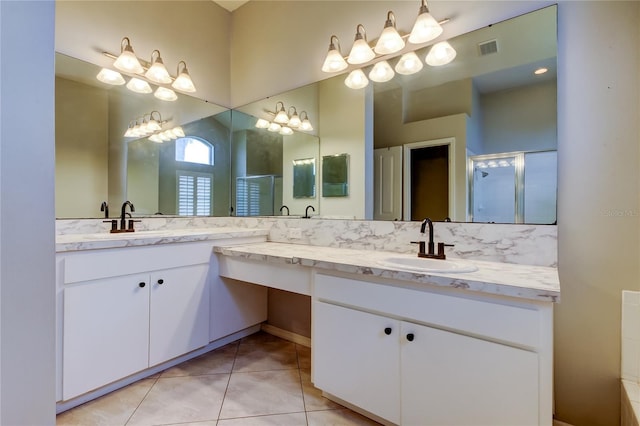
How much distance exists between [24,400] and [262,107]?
254cm

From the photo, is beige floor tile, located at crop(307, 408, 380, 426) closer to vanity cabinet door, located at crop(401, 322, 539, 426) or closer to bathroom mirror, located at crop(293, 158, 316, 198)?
vanity cabinet door, located at crop(401, 322, 539, 426)

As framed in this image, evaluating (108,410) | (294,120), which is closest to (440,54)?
(294,120)

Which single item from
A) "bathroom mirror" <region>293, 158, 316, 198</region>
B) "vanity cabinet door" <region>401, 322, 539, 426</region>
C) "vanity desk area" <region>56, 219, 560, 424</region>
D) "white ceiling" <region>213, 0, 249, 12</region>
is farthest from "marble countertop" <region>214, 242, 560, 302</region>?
"white ceiling" <region>213, 0, 249, 12</region>

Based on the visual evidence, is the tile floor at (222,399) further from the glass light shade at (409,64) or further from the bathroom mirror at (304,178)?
the glass light shade at (409,64)

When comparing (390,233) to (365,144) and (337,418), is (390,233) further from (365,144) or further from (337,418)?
(337,418)

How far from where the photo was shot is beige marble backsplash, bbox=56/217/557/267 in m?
Result: 1.47

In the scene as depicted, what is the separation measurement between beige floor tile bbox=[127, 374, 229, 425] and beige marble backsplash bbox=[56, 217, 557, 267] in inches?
42.2

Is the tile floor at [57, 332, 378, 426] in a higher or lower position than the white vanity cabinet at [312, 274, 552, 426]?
lower

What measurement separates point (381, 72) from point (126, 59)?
1756 mm

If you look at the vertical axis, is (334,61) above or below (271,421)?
above

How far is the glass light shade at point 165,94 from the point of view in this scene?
7.94 feet

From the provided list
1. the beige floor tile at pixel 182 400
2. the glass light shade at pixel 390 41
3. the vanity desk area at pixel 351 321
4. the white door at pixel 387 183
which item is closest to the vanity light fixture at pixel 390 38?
the glass light shade at pixel 390 41

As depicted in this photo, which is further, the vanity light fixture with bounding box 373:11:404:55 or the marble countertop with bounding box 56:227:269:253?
the vanity light fixture with bounding box 373:11:404:55

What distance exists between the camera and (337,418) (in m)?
1.53
